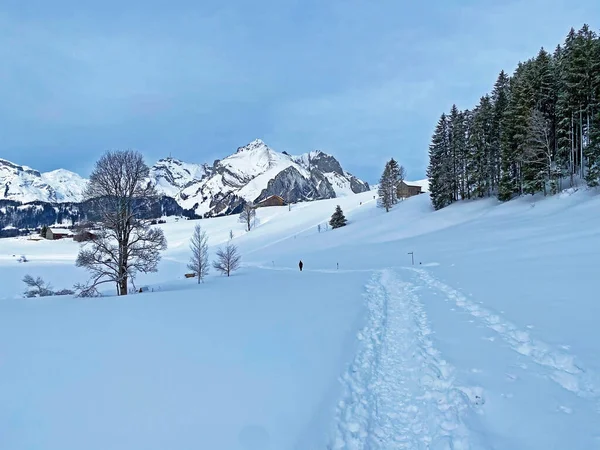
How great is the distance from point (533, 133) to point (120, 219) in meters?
36.9

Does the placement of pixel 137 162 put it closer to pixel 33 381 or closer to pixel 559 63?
pixel 33 381

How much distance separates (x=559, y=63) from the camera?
1352 inches

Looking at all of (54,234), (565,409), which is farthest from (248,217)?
(565,409)

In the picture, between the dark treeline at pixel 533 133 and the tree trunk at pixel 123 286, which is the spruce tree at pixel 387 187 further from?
the tree trunk at pixel 123 286

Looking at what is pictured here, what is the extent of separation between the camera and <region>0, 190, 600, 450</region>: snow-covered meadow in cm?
386

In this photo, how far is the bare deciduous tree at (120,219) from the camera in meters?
16.9

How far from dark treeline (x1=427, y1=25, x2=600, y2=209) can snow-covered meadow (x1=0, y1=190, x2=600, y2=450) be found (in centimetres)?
2418

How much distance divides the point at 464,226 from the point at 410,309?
83.6 feet

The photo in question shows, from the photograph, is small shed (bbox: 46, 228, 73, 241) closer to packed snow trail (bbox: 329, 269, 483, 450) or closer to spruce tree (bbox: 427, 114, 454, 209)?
spruce tree (bbox: 427, 114, 454, 209)

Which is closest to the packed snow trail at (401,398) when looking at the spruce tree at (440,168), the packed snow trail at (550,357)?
the packed snow trail at (550,357)

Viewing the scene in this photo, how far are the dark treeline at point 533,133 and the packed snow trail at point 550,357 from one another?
27.3 m

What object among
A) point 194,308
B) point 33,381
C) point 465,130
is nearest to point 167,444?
point 33,381

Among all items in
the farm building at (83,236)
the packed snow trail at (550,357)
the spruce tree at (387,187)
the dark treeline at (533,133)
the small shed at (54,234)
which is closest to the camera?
the packed snow trail at (550,357)

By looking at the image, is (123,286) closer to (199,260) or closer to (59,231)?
(199,260)
